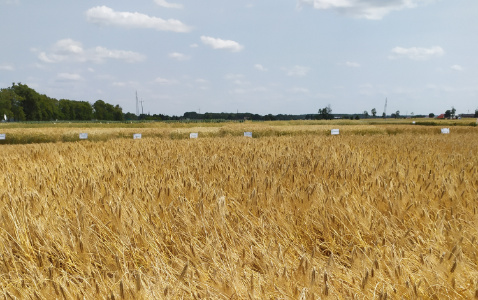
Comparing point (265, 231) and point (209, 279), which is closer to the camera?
point (209, 279)

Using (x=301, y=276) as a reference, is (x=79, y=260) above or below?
below

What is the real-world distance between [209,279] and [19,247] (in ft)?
4.09

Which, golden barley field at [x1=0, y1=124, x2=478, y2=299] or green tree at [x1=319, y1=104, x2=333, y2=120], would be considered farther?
green tree at [x1=319, y1=104, x2=333, y2=120]

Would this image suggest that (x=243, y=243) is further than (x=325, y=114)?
No

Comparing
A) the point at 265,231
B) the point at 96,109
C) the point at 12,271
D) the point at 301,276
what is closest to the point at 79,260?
the point at 12,271

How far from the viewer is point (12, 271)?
1516 mm

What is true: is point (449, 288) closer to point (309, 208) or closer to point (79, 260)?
point (309, 208)

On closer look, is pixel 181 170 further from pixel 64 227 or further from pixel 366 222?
pixel 366 222

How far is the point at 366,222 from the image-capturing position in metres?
2.03

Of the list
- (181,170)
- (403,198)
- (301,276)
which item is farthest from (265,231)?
(181,170)

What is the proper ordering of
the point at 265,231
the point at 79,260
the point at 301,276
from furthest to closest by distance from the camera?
the point at 265,231, the point at 79,260, the point at 301,276

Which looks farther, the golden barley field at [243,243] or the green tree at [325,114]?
the green tree at [325,114]

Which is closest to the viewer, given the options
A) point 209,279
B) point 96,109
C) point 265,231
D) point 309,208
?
Result: point 209,279

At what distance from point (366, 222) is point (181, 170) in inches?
82.5
